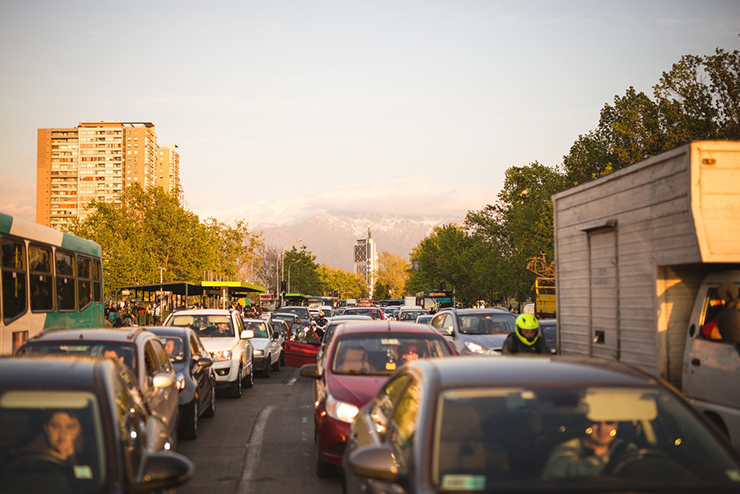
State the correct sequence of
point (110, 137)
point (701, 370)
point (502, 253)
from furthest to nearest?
point (110, 137), point (502, 253), point (701, 370)

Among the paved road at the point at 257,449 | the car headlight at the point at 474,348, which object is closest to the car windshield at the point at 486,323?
the car headlight at the point at 474,348

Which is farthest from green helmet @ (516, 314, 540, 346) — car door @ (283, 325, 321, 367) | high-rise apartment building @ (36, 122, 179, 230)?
high-rise apartment building @ (36, 122, 179, 230)

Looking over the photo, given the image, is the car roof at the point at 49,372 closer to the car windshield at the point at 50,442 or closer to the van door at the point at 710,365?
the car windshield at the point at 50,442

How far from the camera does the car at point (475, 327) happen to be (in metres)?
18.1

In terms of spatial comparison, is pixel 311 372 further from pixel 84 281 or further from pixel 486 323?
pixel 84 281

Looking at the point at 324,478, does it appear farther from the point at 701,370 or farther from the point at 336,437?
the point at 701,370

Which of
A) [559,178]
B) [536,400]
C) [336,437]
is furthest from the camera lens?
[559,178]

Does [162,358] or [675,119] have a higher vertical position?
[675,119]

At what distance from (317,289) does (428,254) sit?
44919mm

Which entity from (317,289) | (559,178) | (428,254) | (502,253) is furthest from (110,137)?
(559,178)

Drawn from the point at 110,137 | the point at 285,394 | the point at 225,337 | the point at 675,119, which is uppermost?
the point at 110,137

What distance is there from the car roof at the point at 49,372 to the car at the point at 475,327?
42.5ft

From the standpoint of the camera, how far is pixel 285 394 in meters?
18.8

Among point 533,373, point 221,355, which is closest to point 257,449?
point 221,355
